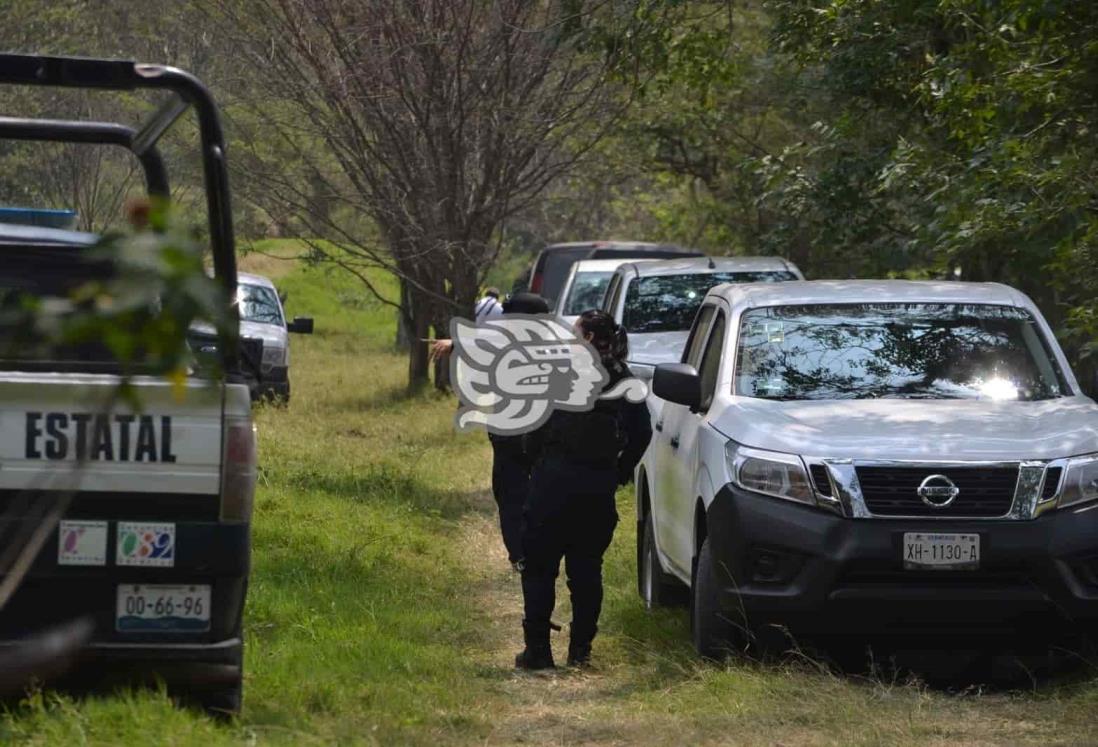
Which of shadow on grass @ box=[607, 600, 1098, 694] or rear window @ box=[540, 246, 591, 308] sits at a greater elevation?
rear window @ box=[540, 246, 591, 308]

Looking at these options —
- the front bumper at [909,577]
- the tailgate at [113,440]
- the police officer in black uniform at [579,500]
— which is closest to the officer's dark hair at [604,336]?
the police officer in black uniform at [579,500]

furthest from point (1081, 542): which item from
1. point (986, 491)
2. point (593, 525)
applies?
point (593, 525)

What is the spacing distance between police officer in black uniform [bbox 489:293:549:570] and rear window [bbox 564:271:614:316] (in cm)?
836

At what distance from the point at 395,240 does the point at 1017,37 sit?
807 cm

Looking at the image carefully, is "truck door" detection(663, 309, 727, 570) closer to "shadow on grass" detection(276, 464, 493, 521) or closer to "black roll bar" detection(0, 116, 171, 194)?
"black roll bar" detection(0, 116, 171, 194)

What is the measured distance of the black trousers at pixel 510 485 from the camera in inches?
395

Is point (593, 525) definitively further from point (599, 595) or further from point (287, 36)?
point (287, 36)

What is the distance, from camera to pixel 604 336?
27.6ft

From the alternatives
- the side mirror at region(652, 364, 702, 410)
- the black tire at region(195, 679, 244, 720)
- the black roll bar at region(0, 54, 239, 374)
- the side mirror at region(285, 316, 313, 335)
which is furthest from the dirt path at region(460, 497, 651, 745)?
the side mirror at region(285, 316, 313, 335)

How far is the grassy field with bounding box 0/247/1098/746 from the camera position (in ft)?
20.1

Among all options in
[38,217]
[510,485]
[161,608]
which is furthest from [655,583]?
[161,608]

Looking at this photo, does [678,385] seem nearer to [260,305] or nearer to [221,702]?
[221,702]

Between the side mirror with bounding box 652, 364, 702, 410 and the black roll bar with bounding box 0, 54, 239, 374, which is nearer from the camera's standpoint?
the black roll bar with bounding box 0, 54, 239, 374

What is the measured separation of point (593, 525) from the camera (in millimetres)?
8242
